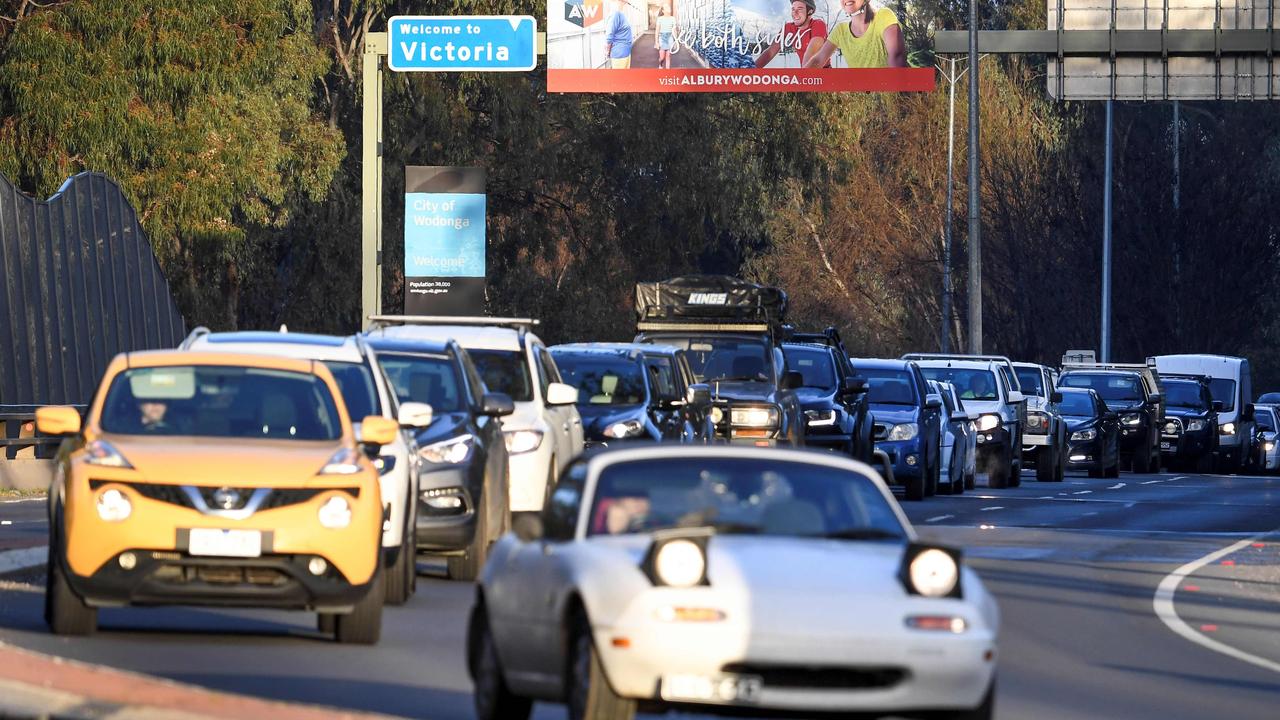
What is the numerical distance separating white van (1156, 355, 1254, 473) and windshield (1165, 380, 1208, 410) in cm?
43

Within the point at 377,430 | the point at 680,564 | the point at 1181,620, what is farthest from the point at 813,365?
the point at 680,564

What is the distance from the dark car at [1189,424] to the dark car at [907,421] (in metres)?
19.7

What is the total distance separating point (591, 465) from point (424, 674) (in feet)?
8.18

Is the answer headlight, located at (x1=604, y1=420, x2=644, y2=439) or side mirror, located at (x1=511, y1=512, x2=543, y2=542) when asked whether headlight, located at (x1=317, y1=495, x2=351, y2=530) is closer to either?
side mirror, located at (x1=511, y1=512, x2=543, y2=542)

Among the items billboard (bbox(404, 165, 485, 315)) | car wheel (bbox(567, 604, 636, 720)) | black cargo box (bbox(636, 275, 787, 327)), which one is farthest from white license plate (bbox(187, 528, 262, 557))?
black cargo box (bbox(636, 275, 787, 327))

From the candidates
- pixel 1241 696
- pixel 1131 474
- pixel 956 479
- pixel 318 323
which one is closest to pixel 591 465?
pixel 1241 696

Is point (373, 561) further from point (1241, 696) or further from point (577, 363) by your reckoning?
point (577, 363)

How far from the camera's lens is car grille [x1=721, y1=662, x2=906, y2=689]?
30.6 ft

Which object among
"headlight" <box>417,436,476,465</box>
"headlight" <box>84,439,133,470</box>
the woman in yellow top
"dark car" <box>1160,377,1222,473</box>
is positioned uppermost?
the woman in yellow top

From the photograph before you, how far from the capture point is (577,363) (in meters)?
26.1

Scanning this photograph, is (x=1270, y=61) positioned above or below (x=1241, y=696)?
above

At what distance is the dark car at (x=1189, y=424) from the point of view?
184 ft

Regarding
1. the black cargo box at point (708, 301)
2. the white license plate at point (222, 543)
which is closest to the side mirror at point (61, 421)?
the white license plate at point (222, 543)

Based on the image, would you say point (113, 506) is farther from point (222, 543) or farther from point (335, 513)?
point (335, 513)
